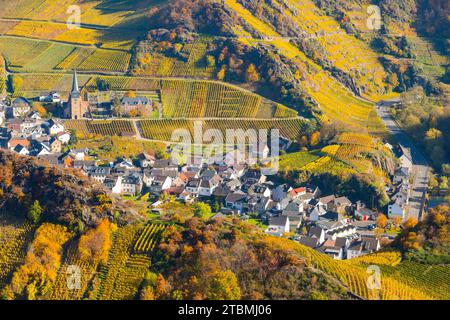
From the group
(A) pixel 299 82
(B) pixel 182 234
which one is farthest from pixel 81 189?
(A) pixel 299 82

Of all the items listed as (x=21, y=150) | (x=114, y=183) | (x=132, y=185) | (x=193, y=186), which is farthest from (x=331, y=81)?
(x=21, y=150)

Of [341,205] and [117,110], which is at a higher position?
[117,110]

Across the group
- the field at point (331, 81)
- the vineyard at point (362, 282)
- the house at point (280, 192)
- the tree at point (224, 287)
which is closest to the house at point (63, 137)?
the house at point (280, 192)

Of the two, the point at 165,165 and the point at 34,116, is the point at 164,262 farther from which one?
the point at 34,116

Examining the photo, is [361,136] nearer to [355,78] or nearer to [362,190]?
[362,190]

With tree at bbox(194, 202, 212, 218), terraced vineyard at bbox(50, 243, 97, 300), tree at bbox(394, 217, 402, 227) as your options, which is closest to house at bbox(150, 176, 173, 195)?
tree at bbox(194, 202, 212, 218)

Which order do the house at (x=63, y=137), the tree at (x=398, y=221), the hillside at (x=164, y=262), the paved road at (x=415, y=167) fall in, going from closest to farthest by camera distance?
the hillside at (x=164, y=262)
the tree at (x=398, y=221)
the paved road at (x=415, y=167)
the house at (x=63, y=137)

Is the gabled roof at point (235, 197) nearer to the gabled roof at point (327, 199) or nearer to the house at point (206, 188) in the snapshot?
the house at point (206, 188)

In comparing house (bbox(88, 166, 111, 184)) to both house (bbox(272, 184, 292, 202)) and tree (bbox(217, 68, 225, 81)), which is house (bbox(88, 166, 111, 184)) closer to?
house (bbox(272, 184, 292, 202))
